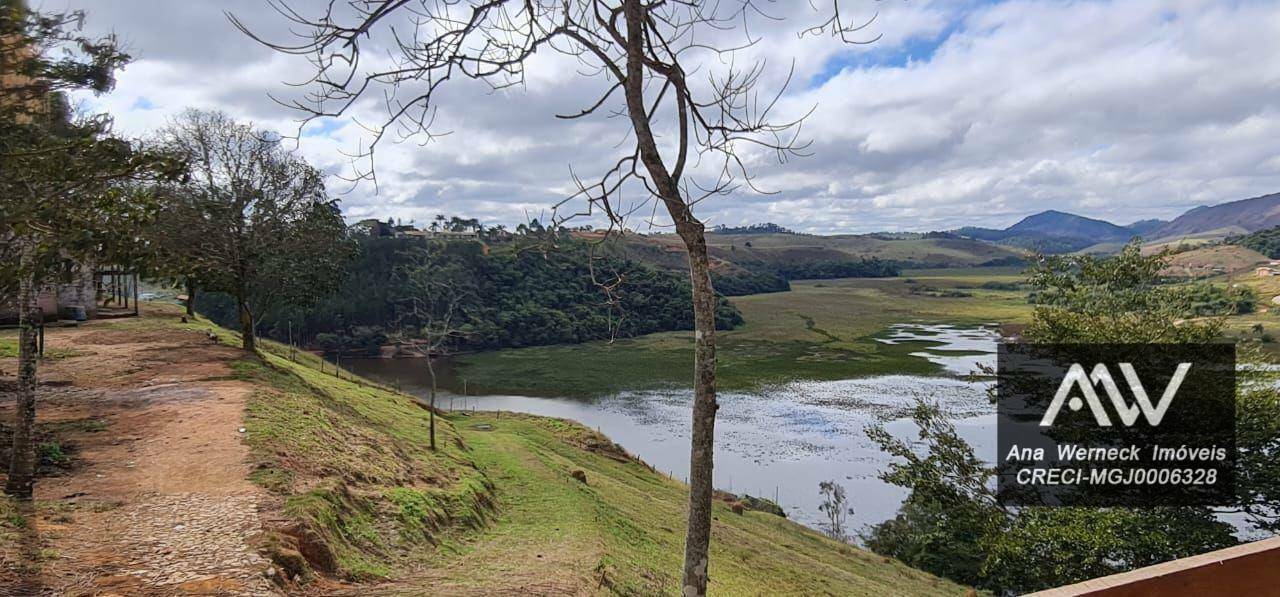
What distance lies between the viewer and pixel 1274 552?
1879 millimetres

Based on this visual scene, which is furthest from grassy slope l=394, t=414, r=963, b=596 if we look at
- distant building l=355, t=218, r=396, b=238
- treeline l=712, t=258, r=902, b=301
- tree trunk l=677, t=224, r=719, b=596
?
treeline l=712, t=258, r=902, b=301

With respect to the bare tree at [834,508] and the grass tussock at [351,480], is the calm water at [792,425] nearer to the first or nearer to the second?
the bare tree at [834,508]

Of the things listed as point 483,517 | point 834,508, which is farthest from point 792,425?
point 483,517

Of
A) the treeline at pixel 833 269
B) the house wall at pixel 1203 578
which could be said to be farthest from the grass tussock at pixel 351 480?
the treeline at pixel 833 269

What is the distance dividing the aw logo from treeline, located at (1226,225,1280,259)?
7409 cm

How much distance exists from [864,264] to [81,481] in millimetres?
153597

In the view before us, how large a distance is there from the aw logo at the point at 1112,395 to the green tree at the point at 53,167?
13.9 meters

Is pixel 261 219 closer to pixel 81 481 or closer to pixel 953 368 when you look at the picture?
pixel 81 481

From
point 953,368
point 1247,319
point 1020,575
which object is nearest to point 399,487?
point 1020,575

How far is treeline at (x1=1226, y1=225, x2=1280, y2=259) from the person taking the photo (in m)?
65.1

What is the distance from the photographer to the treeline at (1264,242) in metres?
65.1

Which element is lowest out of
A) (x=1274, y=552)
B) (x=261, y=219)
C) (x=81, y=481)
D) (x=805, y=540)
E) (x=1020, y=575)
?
(x=805, y=540)

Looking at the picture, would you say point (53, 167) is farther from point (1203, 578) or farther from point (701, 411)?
point (1203, 578)

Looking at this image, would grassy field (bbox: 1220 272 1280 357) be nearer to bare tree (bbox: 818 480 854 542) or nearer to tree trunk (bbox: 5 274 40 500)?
bare tree (bbox: 818 480 854 542)
